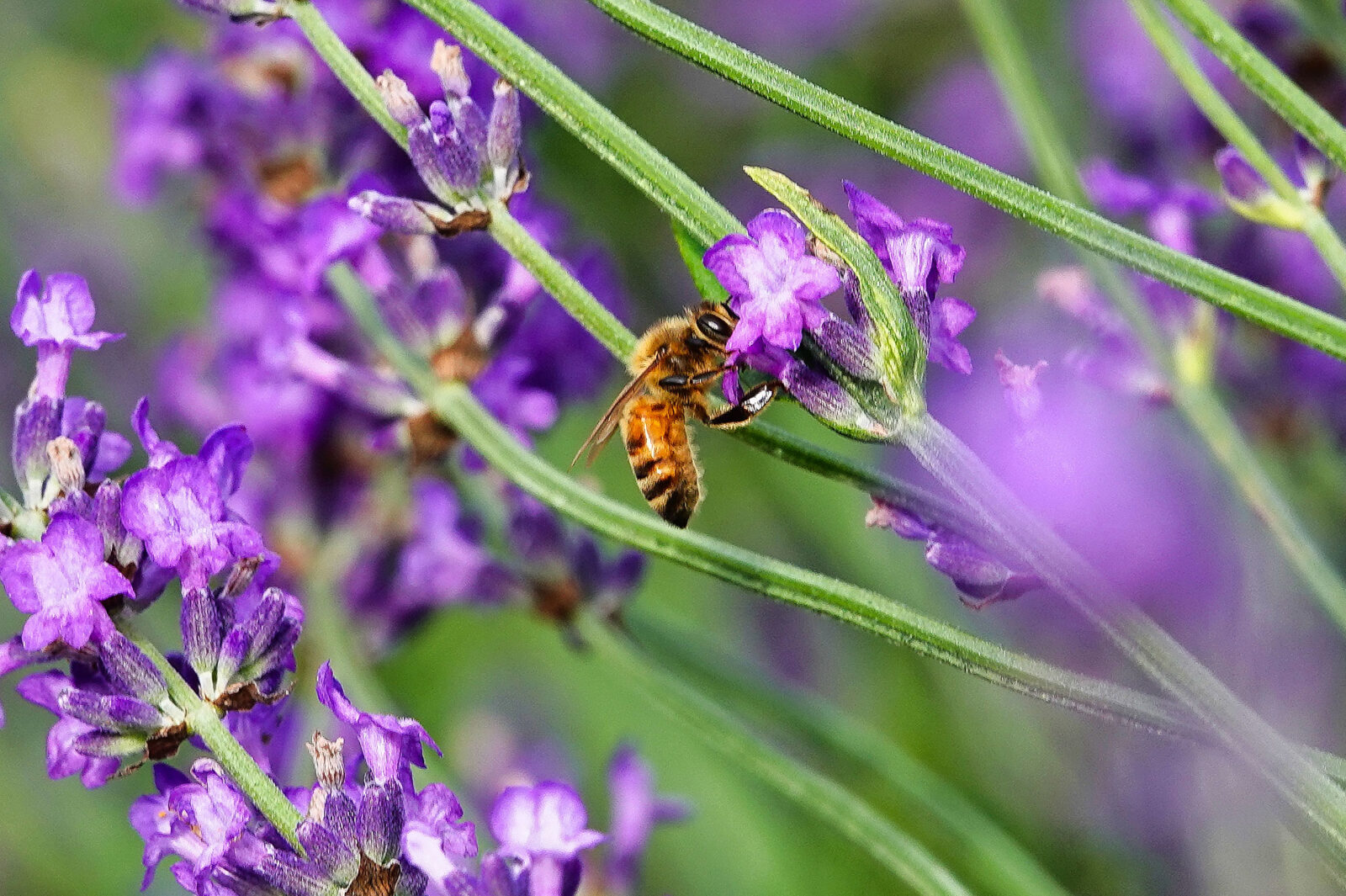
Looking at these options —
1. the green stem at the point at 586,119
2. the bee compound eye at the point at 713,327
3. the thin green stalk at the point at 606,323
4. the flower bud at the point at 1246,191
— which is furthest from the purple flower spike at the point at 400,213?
the flower bud at the point at 1246,191

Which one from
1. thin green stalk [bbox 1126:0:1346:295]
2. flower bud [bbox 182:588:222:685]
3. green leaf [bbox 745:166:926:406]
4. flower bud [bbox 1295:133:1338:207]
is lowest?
flower bud [bbox 182:588:222:685]

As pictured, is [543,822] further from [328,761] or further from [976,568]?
[976,568]

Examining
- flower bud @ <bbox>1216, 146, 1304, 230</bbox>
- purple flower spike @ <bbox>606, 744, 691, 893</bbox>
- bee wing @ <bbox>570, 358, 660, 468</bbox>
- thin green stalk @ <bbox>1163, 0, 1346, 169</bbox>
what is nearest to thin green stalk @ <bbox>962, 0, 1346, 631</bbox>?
flower bud @ <bbox>1216, 146, 1304, 230</bbox>

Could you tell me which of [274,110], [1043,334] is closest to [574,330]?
[274,110]

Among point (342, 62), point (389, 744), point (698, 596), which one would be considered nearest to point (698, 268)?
point (342, 62)

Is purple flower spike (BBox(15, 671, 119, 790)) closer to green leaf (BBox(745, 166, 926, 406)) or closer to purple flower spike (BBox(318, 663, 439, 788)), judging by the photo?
purple flower spike (BBox(318, 663, 439, 788))

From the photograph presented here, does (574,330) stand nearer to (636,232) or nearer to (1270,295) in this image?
(1270,295)

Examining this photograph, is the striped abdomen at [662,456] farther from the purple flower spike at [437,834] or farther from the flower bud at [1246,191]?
the flower bud at [1246,191]

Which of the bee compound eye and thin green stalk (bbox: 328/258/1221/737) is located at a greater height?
the bee compound eye
